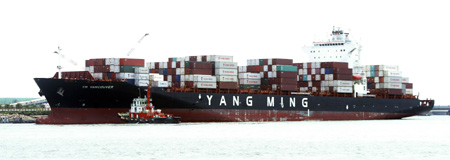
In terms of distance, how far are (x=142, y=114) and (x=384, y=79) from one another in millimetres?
33997

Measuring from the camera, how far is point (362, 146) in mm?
44469

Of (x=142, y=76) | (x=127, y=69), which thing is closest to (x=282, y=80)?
(x=142, y=76)

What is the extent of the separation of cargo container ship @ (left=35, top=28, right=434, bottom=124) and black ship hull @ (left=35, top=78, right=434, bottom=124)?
0.27 feet

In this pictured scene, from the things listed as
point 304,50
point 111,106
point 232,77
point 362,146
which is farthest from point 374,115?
point 362,146

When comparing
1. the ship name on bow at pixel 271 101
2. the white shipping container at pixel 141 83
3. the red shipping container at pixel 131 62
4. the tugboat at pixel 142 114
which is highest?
the red shipping container at pixel 131 62

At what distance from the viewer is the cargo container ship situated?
63094 millimetres

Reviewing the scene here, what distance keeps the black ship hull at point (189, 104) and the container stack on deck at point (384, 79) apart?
3802mm

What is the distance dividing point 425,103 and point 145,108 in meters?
44.9

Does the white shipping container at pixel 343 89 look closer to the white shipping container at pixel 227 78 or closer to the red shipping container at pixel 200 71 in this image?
the white shipping container at pixel 227 78

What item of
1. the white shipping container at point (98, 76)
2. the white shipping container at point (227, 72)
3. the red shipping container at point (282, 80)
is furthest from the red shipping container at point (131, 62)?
the red shipping container at point (282, 80)

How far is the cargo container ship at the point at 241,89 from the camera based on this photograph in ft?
207

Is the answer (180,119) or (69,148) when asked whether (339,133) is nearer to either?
(180,119)

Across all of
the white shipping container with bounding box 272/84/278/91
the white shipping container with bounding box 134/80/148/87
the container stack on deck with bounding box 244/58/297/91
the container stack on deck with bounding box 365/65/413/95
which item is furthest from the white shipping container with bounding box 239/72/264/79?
the container stack on deck with bounding box 365/65/413/95

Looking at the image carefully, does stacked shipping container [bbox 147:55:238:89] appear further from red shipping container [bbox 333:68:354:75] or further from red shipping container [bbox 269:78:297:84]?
red shipping container [bbox 333:68:354:75]
